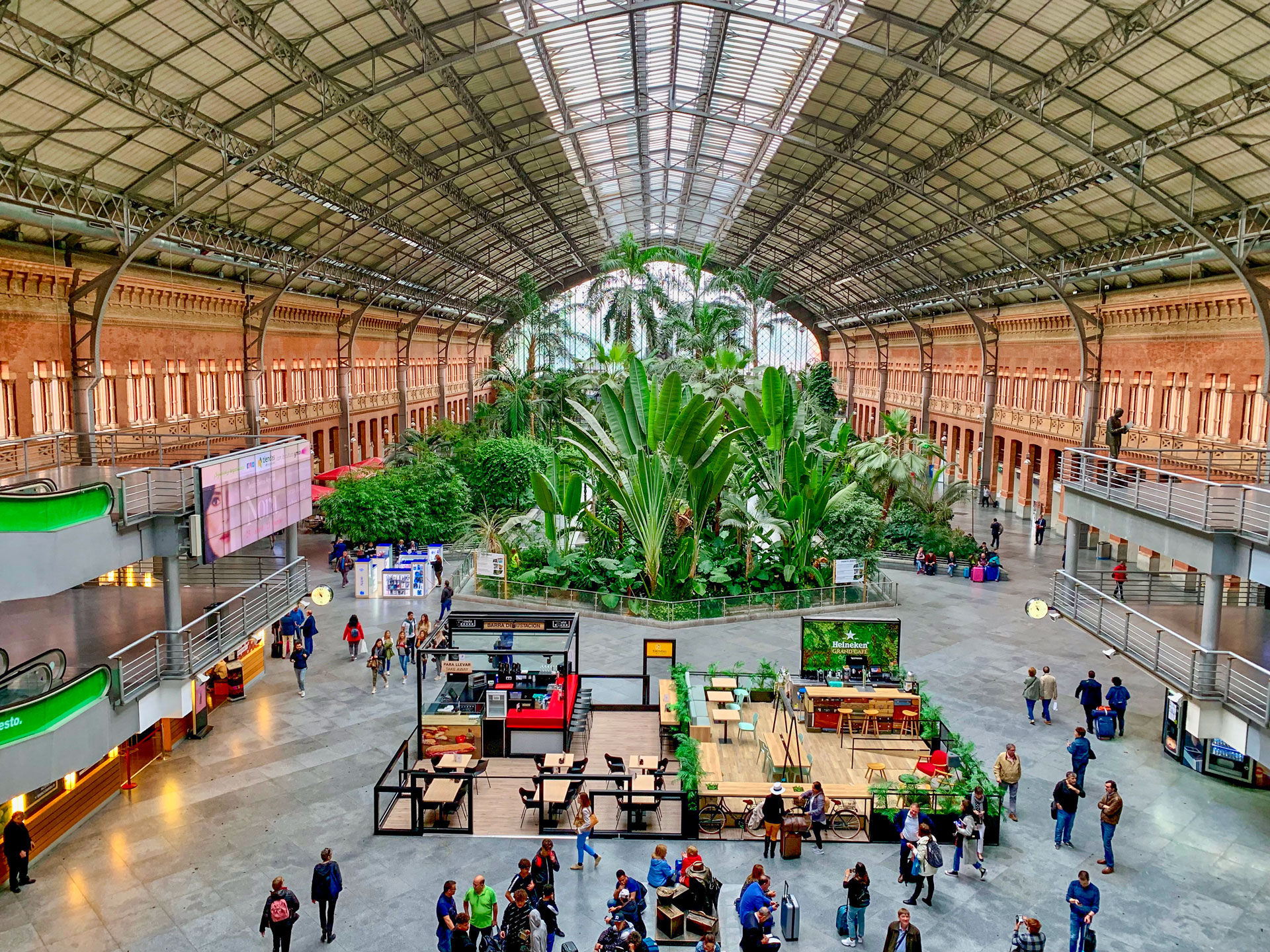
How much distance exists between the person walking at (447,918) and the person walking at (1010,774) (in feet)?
25.0

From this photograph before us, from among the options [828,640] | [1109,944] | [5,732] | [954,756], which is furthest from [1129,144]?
[5,732]

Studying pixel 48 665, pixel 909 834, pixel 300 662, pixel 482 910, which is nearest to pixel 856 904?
pixel 909 834

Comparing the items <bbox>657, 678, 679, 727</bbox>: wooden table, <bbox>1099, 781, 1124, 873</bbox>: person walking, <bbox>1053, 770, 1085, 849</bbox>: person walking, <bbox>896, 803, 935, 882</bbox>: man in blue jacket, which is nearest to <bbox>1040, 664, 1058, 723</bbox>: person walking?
<bbox>1053, 770, 1085, 849</bbox>: person walking

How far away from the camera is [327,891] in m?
10.4

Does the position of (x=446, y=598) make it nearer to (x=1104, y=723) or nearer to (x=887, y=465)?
(x=1104, y=723)

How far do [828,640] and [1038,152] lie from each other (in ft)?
56.3

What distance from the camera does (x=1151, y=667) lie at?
507 inches

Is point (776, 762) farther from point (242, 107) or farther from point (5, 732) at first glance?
point (242, 107)

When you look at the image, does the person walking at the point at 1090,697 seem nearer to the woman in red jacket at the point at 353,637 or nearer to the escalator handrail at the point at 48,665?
the woman in red jacket at the point at 353,637

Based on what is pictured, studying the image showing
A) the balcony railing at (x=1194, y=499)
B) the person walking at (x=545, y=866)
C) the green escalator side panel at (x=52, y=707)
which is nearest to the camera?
the green escalator side panel at (x=52, y=707)

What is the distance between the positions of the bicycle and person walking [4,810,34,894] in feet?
27.2

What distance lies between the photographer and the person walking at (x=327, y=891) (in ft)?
34.2

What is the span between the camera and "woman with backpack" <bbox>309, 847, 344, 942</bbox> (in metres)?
10.4

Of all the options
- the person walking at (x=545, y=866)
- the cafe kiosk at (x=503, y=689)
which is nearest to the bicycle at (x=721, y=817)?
the person walking at (x=545, y=866)
